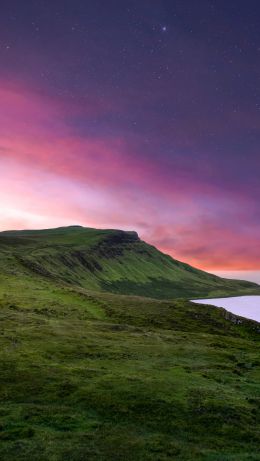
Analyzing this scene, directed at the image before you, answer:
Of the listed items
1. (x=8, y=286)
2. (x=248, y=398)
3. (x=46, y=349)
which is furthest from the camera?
(x=8, y=286)

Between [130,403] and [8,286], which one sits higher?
[8,286]

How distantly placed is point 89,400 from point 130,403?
11.3 ft

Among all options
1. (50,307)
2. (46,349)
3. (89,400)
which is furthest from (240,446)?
(50,307)

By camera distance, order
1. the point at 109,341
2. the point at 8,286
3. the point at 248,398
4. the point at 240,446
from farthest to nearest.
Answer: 1. the point at 8,286
2. the point at 109,341
3. the point at 248,398
4. the point at 240,446

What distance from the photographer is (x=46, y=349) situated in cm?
4859

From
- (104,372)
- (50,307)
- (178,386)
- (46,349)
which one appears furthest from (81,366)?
(50,307)

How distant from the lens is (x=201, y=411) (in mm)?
32438

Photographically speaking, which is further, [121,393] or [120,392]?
[120,392]

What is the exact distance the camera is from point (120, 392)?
35.0 m

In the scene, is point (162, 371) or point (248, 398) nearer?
point (248, 398)

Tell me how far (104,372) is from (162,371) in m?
6.71

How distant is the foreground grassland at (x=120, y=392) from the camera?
1014 inches

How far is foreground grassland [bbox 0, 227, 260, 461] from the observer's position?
25.8m

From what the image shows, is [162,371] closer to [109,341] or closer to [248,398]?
[248,398]
